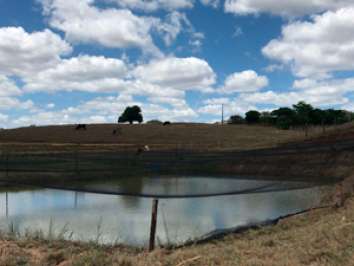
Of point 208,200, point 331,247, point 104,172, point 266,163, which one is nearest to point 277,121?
point 266,163

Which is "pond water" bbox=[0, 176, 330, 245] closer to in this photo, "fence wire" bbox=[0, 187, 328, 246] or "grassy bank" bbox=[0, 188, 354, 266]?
"fence wire" bbox=[0, 187, 328, 246]

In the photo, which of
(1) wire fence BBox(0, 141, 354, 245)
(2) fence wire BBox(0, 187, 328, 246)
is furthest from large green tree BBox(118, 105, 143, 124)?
(2) fence wire BBox(0, 187, 328, 246)

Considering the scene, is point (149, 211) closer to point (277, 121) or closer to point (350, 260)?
point (350, 260)

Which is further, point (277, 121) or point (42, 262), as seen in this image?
point (277, 121)

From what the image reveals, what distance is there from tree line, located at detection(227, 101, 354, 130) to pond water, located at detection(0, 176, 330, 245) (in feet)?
185

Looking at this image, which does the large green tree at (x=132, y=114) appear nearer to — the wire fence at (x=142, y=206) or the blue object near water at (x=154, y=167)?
the blue object near water at (x=154, y=167)

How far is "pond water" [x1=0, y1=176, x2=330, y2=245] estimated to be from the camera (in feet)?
21.8

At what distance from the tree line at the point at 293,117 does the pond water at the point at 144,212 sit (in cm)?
5639

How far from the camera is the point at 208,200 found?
9445 mm

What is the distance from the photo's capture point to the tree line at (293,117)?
6769cm

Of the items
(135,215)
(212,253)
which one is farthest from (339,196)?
(212,253)

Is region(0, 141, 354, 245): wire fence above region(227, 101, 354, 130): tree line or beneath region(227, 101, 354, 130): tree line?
beneath

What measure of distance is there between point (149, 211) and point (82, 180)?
8388mm

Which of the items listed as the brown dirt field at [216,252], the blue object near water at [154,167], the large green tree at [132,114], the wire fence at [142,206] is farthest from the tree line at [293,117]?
the brown dirt field at [216,252]
